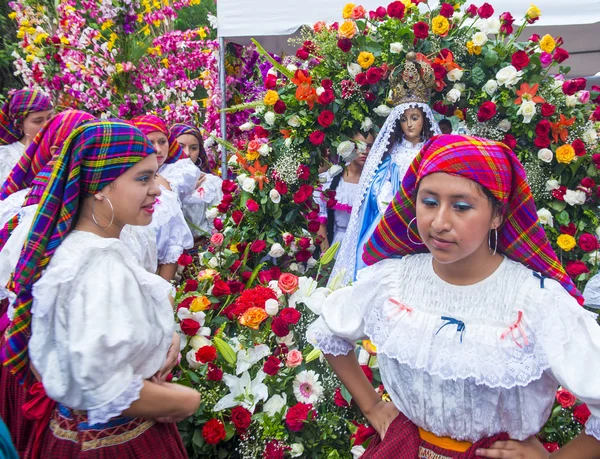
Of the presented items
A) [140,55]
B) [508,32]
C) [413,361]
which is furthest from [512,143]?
[140,55]

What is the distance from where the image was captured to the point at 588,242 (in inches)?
149

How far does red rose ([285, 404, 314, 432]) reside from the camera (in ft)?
8.20

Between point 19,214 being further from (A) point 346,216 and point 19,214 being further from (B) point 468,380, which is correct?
(A) point 346,216

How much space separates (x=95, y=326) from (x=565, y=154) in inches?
133

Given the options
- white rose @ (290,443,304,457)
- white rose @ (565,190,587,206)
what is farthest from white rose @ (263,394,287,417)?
white rose @ (565,190,587,206)

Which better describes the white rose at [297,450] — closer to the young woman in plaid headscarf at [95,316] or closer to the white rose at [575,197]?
the young woman in plaid headscarf at [95,316]

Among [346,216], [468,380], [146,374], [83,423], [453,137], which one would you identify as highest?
[453,137]

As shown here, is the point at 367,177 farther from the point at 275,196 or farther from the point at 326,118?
the point at 275,196

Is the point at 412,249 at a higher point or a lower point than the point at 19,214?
higher

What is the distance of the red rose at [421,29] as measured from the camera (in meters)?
3.89

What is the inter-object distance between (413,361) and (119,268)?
979mm

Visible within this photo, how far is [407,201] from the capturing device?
1874mm

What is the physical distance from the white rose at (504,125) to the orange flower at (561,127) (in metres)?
0.28

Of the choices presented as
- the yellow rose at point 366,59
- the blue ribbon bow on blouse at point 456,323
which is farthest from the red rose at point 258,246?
the blue ribbon bow on blouse at point 456,323
